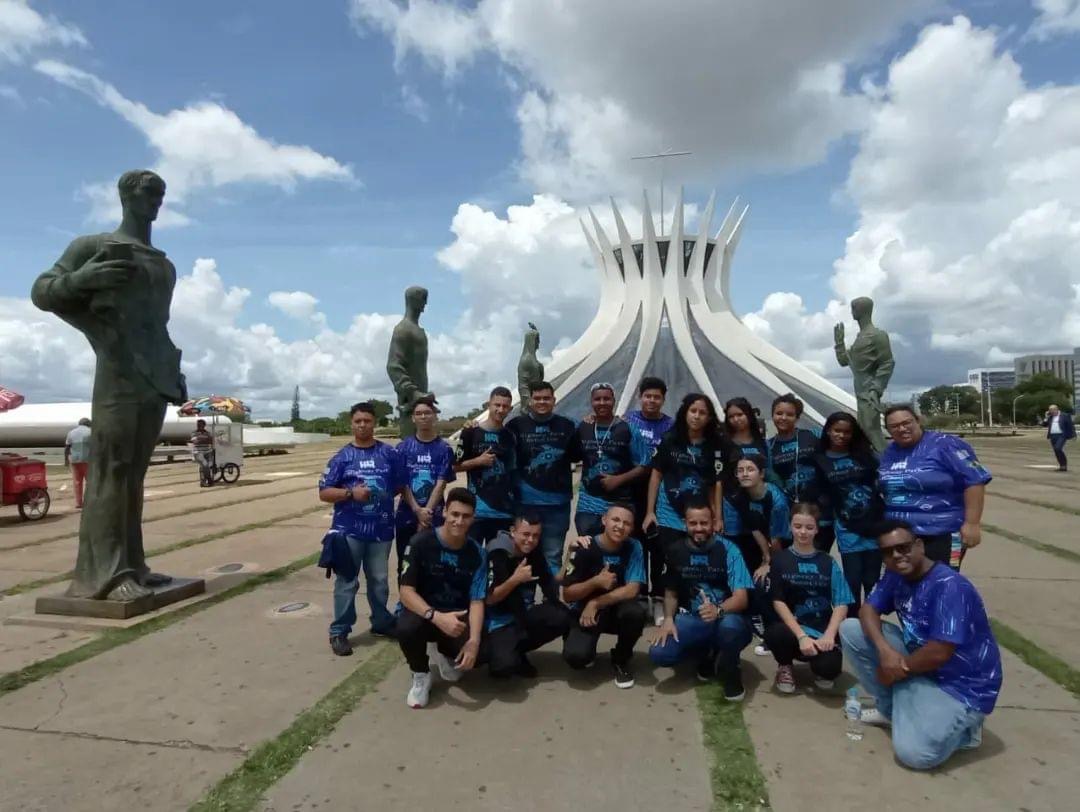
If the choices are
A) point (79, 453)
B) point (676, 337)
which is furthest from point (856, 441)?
point (676, 337)

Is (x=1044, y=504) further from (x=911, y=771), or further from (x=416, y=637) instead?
(x=416, y=637)

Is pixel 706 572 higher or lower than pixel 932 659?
higher

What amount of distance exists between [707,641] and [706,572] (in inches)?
12.1

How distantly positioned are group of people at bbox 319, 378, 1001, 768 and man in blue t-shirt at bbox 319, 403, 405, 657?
0.04 feet

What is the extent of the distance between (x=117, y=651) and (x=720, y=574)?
3.03 m

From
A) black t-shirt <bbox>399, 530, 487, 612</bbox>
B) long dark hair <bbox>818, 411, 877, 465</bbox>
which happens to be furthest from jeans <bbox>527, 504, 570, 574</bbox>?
long dark hair <bbox>818, 411, 877, 465</bbox>

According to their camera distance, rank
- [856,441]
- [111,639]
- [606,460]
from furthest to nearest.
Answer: [606,460]
[111,639]
[856,441]

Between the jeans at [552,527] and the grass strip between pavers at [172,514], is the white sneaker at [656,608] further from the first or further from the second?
the grass strip between pavers at [172,514]

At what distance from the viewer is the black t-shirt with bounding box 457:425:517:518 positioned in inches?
153

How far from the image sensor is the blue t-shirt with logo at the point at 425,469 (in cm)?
400

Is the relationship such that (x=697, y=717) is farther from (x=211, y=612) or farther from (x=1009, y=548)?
(x=1009, y=548)

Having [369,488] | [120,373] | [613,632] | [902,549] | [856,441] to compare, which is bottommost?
[613,632]

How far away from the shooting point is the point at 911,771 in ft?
7.92

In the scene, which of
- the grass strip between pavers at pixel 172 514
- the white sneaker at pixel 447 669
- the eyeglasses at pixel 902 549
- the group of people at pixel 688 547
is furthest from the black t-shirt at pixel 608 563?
the grass strip between pavers at pixel 172 514
